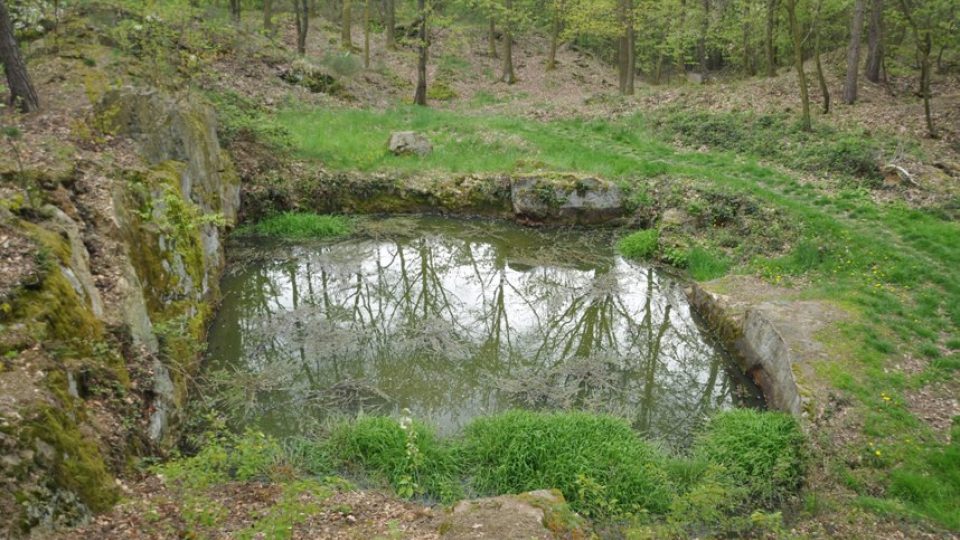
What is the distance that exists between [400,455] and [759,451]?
14.9ft

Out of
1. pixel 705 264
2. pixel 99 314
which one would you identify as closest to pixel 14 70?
pixel 99 314

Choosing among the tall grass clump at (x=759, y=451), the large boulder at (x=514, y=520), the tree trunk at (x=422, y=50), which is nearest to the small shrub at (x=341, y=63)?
the tree trunk at (x=422, y=50)

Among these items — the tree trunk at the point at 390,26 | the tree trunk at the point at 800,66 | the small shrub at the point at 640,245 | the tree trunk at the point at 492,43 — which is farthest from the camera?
the tree trunk at the point at 492,43

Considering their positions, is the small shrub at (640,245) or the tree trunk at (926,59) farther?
the tree trunk at (926,59)

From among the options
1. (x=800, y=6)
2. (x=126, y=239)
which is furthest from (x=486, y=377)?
(x=800, y=6)

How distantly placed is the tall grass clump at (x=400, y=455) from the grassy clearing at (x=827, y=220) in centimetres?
465

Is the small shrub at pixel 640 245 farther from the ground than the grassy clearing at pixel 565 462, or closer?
farther from the ground

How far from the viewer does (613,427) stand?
7.65 metres

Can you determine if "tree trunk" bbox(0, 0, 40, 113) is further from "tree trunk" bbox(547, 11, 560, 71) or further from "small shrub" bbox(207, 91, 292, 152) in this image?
"tree trunk" bbox(547, 11, 560, 71)

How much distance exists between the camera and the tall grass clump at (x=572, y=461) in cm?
673

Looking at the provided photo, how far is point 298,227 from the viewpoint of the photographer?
14.7 meters

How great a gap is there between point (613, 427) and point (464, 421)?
207cm

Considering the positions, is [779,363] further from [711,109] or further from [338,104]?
[338,104]

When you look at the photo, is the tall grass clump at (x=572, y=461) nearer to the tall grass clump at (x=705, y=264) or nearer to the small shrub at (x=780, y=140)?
the tall grass clump at (x=705, y=264)
